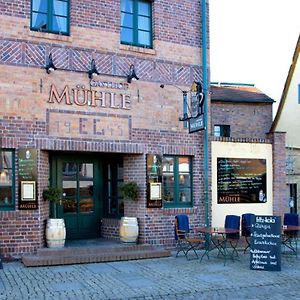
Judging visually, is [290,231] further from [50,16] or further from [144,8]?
[50,16]

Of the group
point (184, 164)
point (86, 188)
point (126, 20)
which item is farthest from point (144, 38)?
point (86, 188)

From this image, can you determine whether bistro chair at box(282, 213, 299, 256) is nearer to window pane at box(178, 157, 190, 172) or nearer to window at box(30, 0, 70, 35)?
window pane at box(178, 157, 190, 172)

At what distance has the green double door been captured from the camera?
13680 mm

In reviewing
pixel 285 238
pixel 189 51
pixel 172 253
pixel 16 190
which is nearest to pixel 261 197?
pixel 285 238

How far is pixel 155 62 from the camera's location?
45.9 feet

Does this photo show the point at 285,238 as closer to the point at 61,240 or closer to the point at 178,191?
the point at 178,191

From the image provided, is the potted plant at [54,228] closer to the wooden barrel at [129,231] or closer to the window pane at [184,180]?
the wooden barrel at [129,231]

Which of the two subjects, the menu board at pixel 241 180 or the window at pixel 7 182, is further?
the menu board at pixel 241 180

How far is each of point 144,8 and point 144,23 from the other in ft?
1.35

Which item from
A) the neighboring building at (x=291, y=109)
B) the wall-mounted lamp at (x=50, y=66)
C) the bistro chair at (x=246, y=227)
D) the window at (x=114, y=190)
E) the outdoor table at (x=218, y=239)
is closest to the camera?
the outdoor table at (x=218, y=239)

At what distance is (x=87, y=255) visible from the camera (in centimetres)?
1212

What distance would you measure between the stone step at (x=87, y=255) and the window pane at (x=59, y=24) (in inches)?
211

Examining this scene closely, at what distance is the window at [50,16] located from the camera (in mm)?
12688

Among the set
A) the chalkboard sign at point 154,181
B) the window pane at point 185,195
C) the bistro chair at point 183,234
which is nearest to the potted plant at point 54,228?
the chalkboard sign at point 154,181
